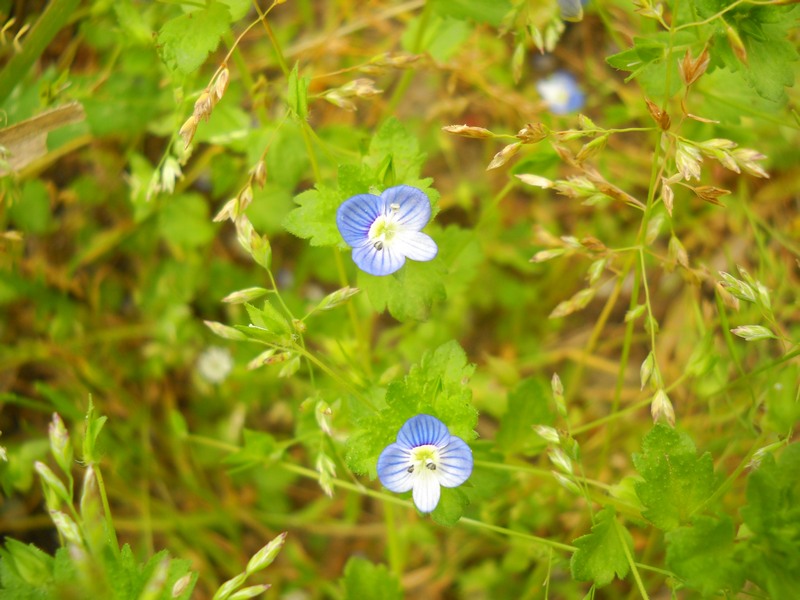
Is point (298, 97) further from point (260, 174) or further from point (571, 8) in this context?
point (571, 8)

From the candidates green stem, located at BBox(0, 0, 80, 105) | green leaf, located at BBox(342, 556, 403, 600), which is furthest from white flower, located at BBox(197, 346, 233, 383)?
green stem, located at BBox(0, 0, 80, 105)

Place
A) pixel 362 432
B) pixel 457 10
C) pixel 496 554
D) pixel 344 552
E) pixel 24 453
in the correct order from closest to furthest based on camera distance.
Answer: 1. pixel 362 432
2. pixel 457 10
3. pixel 24 453
4. pixel 496 554
5. pixel 344 552

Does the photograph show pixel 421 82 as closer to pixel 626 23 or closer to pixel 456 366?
pixel 626 23

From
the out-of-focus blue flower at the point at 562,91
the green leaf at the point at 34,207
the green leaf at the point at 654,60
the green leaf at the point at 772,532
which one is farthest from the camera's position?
the out-of-focus blue flower at the point at 562,91

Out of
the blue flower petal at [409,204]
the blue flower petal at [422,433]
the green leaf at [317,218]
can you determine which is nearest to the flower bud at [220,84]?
the green leaf at [317,218]

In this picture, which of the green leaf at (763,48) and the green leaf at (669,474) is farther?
the green leaf at (763,48)

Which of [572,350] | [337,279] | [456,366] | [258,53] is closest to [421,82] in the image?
[258,53]

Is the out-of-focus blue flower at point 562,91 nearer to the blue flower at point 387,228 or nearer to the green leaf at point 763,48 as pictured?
the green leaf at point 763,48
